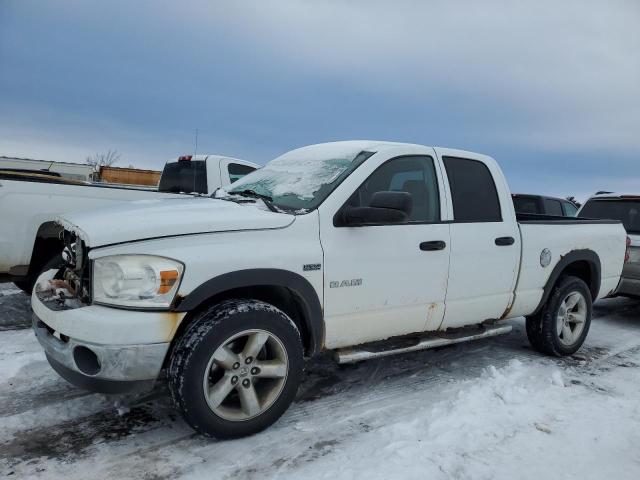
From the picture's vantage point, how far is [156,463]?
2766 millimetres

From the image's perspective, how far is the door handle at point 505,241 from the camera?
4.35m

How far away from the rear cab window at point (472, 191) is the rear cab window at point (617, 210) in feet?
13.1

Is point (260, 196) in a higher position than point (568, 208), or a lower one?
lower

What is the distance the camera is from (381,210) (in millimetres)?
3287

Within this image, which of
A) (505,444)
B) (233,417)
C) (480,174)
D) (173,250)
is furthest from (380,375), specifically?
(173,250)

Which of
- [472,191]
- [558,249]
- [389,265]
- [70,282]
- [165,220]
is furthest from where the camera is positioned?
[558,249]

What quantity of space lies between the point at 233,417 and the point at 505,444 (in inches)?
66.2

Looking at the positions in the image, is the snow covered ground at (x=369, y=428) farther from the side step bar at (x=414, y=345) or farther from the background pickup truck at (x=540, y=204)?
the background pickup truck at (x=540, y=204)

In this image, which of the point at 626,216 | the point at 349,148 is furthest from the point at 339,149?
the point at 626,216

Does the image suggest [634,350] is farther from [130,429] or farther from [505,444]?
[130,429]

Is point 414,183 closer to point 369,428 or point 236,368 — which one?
point 369,428

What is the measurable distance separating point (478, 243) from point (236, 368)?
7.50 ft

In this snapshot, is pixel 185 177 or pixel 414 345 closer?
pixel 414 345

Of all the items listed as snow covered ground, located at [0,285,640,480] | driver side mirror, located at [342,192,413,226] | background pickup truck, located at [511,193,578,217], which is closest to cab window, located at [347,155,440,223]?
driver side mirror, located at [342,192,413,226]
